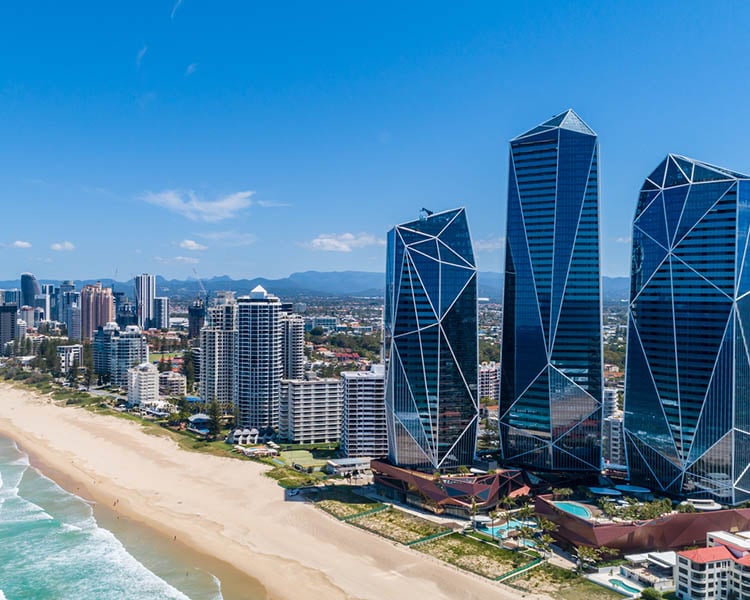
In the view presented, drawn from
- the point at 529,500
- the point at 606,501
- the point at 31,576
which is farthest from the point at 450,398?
the point at 31,576

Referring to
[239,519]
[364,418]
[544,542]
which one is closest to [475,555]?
[544,542]

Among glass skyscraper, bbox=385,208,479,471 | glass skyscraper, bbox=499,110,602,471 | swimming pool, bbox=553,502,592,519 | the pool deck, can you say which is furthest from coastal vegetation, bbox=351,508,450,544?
glass skyscraper, bbox=499,110,602,471

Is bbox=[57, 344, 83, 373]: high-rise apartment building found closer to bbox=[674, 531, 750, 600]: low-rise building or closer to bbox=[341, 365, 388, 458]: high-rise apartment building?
bbox=[341, 365, 388, 458]: high-rise apartment building

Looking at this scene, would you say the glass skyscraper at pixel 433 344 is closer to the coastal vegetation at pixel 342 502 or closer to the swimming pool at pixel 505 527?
the coastal vegetation at pixel 342 502

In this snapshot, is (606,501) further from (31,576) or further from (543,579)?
(31,576)

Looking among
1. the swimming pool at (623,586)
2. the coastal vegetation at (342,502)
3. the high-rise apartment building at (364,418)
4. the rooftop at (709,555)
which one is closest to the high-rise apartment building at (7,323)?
the high-rise apartment building at (364,418)

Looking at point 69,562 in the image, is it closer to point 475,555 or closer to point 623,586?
point 475,555
